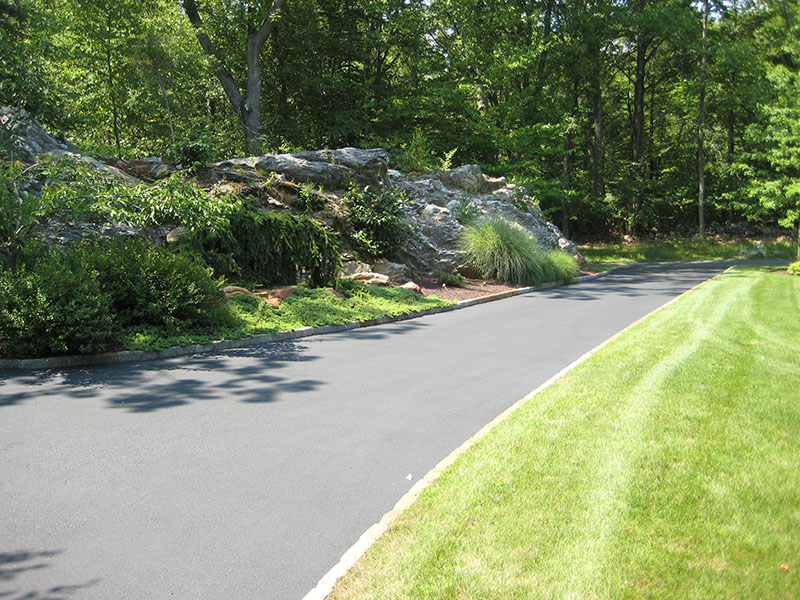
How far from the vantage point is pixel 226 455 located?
4082 mm

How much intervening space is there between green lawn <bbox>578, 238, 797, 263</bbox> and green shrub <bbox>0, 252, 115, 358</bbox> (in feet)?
78.6

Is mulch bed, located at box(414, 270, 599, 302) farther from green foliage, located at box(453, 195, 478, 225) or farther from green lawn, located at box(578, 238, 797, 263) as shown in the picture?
green lawn, located at box(578, 238, 797, 263)

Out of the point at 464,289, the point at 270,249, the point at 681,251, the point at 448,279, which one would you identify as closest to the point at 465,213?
the point at 448,279

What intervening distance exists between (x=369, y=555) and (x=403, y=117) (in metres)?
24.7

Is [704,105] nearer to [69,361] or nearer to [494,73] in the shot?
[494,73]

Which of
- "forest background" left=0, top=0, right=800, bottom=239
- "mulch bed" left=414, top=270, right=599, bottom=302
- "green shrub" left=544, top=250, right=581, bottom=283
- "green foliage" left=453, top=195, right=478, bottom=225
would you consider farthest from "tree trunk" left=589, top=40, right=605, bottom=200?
"mulch bed" left=414, top=270, right=599, bottom=302

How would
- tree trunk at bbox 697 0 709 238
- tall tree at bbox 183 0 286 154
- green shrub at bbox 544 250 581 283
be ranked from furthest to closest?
tree trunk at bbox 697 0 709 238, tall tree at bbox 183 0 286 154, green shrub at bbox 544 250 581 283

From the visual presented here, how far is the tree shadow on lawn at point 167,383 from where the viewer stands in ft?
17.8

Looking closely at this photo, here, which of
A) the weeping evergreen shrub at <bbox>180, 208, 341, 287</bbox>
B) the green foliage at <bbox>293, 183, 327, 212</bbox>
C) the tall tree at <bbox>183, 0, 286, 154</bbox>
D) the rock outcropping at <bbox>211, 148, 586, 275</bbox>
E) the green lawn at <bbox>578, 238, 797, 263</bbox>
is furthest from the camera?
the green lawn at <bbox>578, 238, 797, 263</bbox>

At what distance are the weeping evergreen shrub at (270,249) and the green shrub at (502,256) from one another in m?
5.18

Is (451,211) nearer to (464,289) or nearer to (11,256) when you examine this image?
(464,289)

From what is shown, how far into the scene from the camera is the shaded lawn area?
90.6ft

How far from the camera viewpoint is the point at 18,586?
100 inches

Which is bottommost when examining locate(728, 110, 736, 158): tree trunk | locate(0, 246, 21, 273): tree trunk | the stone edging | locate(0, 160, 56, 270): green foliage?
the stone edging
